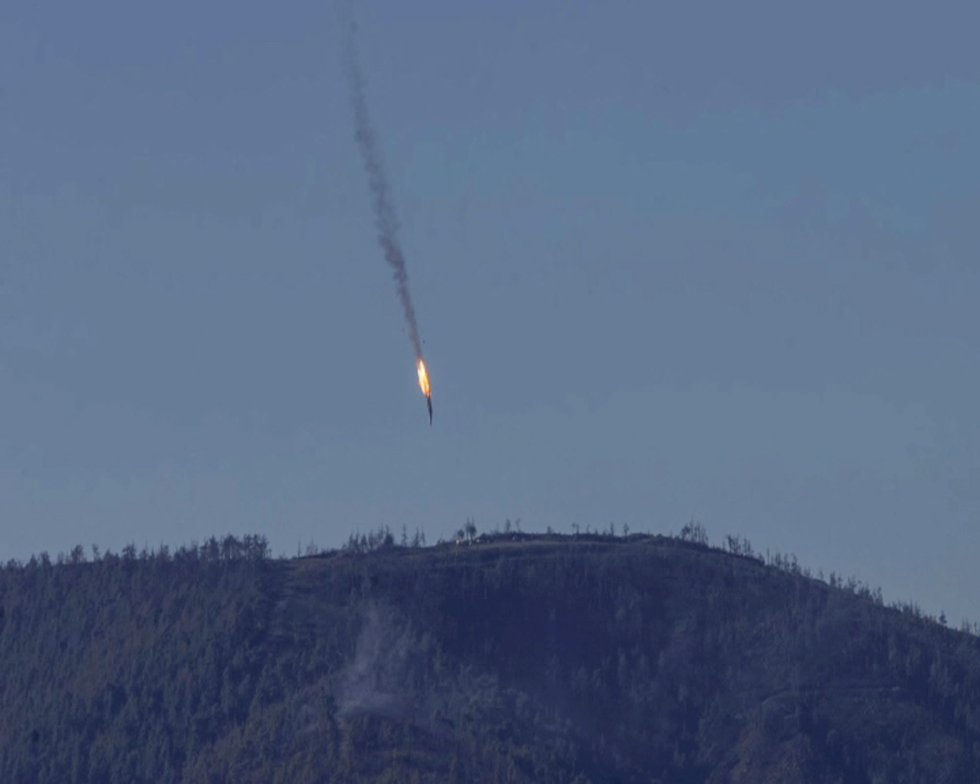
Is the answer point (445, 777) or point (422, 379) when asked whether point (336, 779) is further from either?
point (422, 379)

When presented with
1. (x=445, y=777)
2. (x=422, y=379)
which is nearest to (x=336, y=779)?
(x=445, y=777)

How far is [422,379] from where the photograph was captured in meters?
149

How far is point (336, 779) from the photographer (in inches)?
7864

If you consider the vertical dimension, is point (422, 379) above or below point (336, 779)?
above

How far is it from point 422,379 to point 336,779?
60.7 metres

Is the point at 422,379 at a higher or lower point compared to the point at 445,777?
higher

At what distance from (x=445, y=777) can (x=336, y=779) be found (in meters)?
8.75

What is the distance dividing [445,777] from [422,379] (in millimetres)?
59794

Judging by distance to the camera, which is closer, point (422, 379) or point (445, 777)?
point (422, 379)

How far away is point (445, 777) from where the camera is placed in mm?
199500

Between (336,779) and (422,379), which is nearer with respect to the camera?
(422,379)
